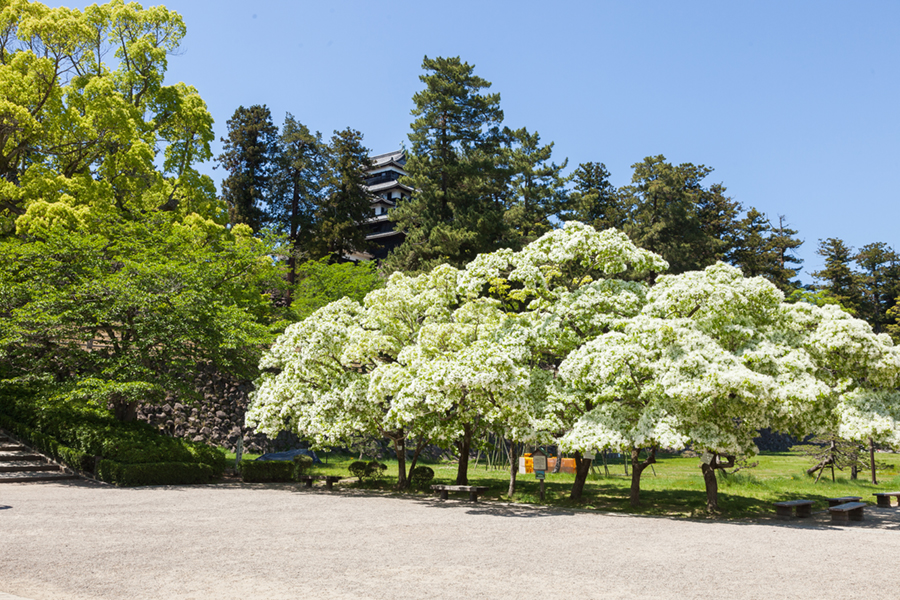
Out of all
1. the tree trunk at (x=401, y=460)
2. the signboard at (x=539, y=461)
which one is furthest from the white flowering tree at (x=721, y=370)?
the tree trunk at (x=401, y=460)

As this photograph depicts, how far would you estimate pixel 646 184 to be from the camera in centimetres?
5109

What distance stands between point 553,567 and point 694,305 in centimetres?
854

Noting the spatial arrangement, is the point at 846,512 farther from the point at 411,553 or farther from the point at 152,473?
the point at 152,473

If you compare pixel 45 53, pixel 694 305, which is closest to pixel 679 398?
pixel 694 305

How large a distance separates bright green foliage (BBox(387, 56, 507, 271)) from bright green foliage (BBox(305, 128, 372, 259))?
19.6 feet

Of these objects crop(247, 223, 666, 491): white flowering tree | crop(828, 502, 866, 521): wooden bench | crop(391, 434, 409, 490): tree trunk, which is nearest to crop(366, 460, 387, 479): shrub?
crop(391, 434, 409, 490): tree trunk

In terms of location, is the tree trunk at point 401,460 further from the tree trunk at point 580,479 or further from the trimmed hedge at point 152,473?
the trimmed hedge at point 152,473

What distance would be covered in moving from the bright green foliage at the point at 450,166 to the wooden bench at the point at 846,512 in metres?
26.2

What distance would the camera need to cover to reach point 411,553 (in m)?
9.17

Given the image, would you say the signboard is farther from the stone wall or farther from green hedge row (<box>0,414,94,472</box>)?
the stone wall

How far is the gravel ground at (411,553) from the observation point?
7.04m

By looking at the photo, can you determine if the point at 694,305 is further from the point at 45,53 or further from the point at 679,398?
the point at 45,53

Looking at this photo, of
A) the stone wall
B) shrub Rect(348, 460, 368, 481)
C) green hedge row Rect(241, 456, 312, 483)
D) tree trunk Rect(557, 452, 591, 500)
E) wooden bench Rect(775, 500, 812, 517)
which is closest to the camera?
wooden bench Rect(775, 500, 812, 517)

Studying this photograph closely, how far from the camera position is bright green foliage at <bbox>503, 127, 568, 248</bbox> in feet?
153
